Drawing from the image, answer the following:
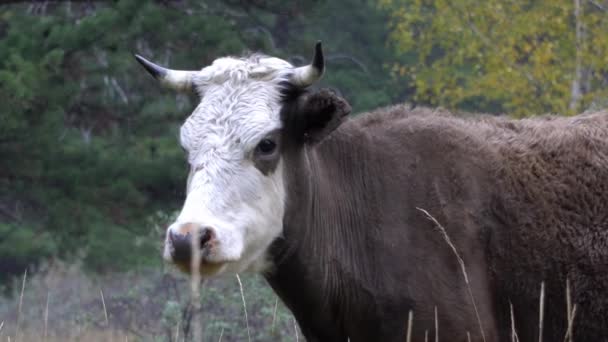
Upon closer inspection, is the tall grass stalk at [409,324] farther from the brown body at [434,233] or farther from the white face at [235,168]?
the white face at [235,168]

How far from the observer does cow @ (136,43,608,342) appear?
5.51 m

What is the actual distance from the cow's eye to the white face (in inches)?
1.1

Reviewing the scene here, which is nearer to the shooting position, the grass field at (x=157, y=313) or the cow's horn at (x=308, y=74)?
the cow's horn at (x=308, y=74)

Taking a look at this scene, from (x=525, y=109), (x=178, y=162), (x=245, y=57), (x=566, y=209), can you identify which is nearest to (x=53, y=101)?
(x=178, y=162)

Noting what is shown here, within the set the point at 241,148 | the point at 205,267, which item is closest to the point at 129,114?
the point at 241,148

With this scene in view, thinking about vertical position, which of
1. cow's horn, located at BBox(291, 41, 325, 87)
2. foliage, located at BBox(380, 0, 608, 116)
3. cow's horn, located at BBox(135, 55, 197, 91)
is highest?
cow's horn, located at BBox(291, 41, 325, 87)

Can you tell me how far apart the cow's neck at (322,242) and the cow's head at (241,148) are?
0.40ft

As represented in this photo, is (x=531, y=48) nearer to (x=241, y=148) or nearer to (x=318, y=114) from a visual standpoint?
(x=318, y=114)

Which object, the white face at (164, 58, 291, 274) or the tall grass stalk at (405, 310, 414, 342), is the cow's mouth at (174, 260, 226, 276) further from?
the tall grass stalk at (405, 310, 414, 342)

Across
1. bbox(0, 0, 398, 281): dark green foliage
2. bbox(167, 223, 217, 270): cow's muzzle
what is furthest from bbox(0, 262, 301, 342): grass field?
bbox(167, 223, 217, 270): cow's muzzle

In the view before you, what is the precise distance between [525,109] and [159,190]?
540 centimetres

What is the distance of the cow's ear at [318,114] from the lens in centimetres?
574

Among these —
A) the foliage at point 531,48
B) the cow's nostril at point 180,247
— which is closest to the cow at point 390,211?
the cow's nostril at point 180,247

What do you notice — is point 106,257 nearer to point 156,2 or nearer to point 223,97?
point 156,2
